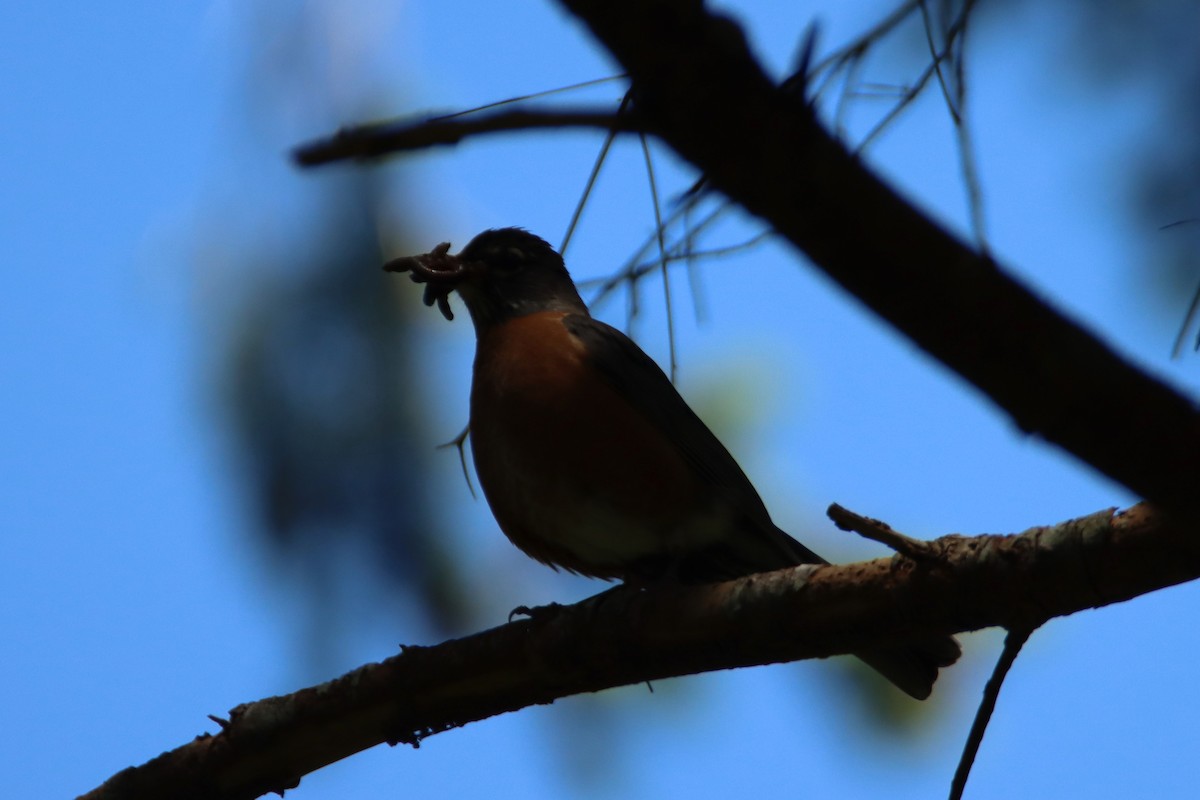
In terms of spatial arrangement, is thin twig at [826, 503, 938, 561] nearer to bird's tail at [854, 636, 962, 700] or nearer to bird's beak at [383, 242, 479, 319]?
bird's tail at [854, 636, 962, 700]

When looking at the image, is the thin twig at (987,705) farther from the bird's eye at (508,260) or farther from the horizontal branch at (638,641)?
the bird's eye at (508,260)

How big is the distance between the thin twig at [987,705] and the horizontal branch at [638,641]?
0.13 feet

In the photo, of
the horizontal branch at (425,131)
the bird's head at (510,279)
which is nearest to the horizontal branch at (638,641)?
the horizontal branch at (425,131)

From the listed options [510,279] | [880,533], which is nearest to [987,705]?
[880,533]

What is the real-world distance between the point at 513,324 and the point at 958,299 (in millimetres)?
3159

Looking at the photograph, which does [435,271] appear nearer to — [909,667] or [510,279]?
[510,279]

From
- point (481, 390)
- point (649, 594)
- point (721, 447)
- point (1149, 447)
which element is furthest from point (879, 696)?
point (1149, 447)

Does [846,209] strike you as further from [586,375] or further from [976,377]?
[586,375]

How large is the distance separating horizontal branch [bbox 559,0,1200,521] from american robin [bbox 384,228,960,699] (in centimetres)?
234

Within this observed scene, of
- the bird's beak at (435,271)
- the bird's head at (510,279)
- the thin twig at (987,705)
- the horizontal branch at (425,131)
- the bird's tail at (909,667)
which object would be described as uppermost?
the bird's head at (510,279)

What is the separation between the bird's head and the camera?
4.49 metres

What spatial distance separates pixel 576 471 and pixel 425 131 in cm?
227

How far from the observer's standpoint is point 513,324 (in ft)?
13.9

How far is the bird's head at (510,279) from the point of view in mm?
4492
